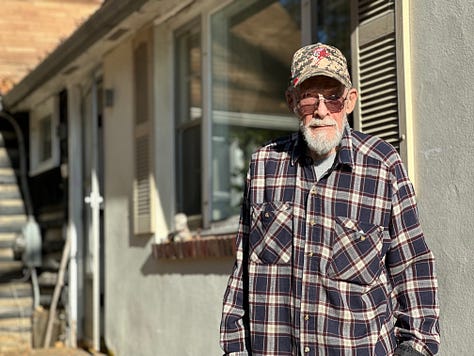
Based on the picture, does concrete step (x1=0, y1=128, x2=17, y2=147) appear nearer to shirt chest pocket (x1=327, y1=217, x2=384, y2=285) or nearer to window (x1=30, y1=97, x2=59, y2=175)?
window (x1=30, y1=97, x2=59, y2=175)

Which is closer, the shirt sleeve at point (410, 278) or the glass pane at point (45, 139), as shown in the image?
the shirt sleeve at point (410, 278)

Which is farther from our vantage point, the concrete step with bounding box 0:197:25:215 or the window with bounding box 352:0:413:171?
the concrete step with bounding box 0:197:25:215

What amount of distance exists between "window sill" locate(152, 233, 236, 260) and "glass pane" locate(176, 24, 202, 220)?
273 millimetres

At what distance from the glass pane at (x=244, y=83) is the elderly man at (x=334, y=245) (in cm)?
328

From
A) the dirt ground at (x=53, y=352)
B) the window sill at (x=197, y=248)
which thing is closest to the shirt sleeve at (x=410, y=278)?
the window sill at (x=197, y=248)

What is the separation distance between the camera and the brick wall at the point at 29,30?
11.6m

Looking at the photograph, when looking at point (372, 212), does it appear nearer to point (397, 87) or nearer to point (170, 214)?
point (397, 87)

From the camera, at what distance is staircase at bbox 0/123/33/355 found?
36.1 feet

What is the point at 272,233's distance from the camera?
3.03 m

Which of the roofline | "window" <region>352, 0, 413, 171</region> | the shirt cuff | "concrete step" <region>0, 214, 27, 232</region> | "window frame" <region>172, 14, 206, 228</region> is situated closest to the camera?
the shirt cuff

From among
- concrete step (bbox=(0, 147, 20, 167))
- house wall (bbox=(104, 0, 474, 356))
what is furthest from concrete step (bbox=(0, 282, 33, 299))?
house wall (bbox=(104, 0, 474, 356))

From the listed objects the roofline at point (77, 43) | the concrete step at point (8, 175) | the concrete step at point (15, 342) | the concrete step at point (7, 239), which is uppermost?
the roofline at point (77, 43)

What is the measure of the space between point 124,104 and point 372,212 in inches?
218

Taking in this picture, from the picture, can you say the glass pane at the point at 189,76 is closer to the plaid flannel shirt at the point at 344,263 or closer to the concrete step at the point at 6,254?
the plaid flannel shirt at the point at 344,263
